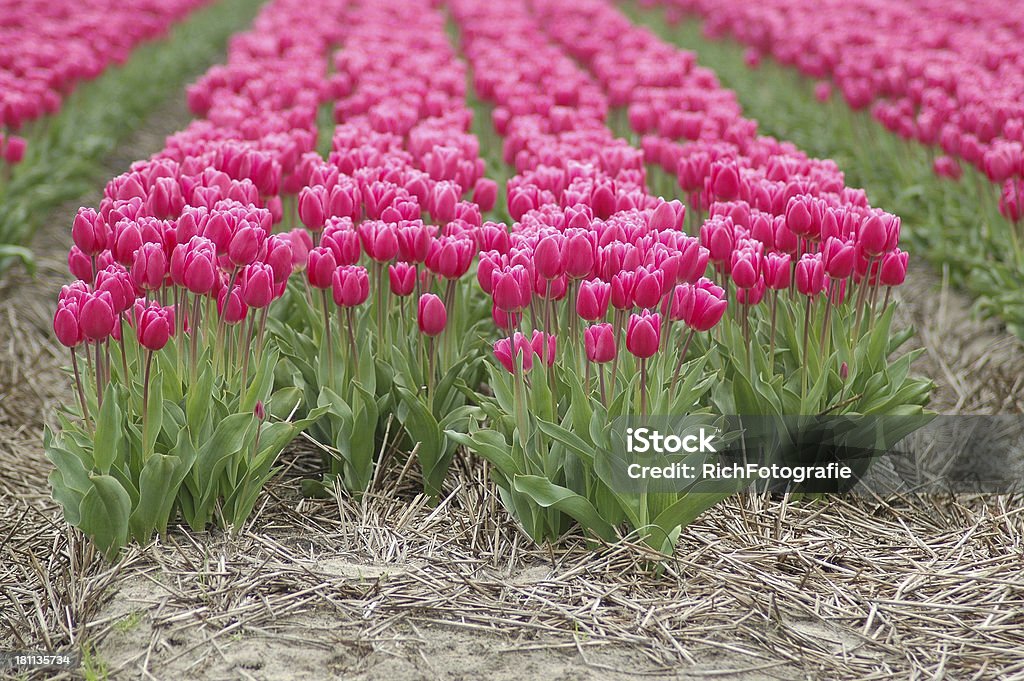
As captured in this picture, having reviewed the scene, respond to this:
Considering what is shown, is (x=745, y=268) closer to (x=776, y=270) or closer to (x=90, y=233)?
(x=776, y=270)

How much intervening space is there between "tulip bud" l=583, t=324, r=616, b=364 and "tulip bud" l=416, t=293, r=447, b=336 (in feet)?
1.79

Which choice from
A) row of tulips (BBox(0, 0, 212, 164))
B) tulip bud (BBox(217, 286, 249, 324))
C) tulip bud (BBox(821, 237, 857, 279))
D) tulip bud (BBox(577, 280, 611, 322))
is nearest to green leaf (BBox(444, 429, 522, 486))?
tulip bud (BBox(577, 280, 611, 322))

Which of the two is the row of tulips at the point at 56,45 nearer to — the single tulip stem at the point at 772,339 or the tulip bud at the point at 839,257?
the single tulip stem at the point at 772,339

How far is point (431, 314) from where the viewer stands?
3266 mm

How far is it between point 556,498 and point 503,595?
0.30 metres

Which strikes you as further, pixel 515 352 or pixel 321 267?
pixel 321 267

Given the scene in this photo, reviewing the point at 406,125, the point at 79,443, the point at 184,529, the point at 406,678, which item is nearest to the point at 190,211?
the point at 79,443

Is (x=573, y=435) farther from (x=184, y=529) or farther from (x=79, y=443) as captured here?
(x=79, y=443)

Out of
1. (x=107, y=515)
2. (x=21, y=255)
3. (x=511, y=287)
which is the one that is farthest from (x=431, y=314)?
(x=21, y=255)

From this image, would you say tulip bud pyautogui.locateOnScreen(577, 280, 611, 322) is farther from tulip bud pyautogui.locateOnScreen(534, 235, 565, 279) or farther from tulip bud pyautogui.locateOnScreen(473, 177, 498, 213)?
tulip bud pyautogui.locateOnScreen(473, 177, 498, 213)

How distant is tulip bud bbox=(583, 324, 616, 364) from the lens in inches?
113

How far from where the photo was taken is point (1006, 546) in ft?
10.6

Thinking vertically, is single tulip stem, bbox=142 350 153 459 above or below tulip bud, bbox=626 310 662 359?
below

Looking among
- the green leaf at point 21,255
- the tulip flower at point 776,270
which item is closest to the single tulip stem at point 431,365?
the tulip flower at point 776,270
